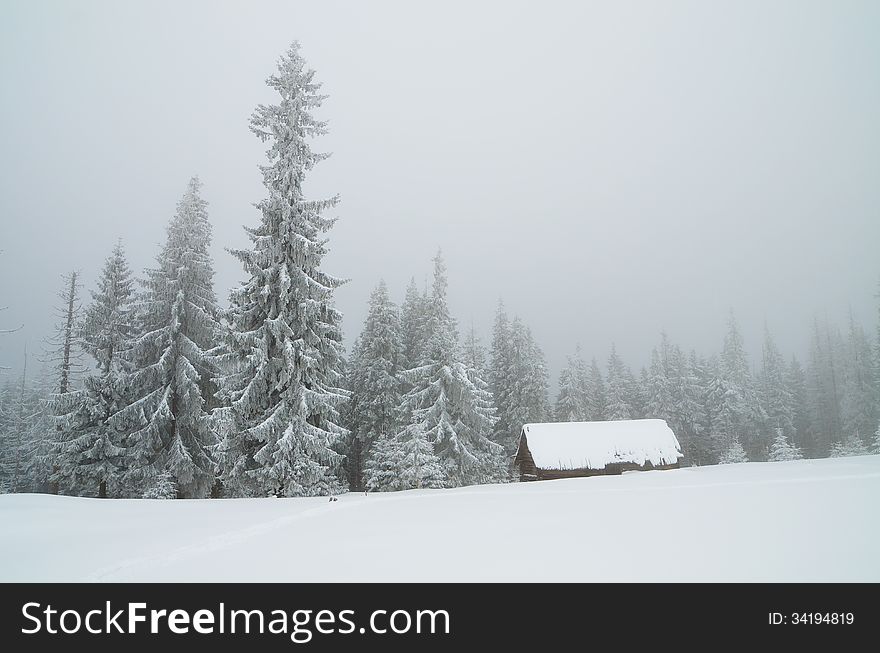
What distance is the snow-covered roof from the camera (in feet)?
105

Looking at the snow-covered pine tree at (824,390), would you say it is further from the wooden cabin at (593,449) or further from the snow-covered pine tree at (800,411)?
the wooden cabin at (593,449)

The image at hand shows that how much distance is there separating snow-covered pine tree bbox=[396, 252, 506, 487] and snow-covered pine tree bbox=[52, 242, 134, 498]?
52.6 ft

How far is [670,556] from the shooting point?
514 centimetres

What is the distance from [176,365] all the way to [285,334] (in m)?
8.65

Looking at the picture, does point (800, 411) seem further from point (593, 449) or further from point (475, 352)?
point (475, 352)

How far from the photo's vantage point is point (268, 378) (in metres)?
18.0

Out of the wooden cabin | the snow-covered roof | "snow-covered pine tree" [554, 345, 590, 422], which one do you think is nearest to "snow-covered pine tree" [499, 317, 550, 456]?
"snow-covered pine tree" [554, 345, 590, 422]

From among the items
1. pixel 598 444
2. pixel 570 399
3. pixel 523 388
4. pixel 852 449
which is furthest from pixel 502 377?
pixel 852 449

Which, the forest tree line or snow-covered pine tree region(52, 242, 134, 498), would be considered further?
snow-covered pine tree region(52, 242, 134, 498)

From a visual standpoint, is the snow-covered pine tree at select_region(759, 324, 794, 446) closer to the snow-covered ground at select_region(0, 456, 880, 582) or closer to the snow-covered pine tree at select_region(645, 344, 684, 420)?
the snow-covered pine tree at select_region(645, 344, 684, 420)

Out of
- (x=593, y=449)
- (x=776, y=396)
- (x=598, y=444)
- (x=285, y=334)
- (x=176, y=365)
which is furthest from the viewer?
(x=776, y=396)

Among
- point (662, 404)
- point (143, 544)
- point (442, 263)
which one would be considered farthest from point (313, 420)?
point (662, 404)

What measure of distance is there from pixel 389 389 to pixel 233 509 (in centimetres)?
2328
